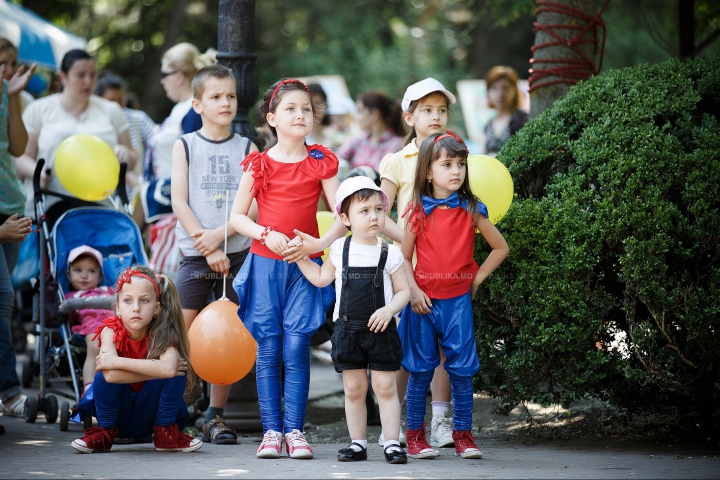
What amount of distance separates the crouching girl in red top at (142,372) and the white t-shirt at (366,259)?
102 centimetres

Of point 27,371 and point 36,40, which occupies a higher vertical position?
point 36,40

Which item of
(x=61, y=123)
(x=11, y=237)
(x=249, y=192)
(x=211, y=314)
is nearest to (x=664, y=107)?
(x=249, y=192)

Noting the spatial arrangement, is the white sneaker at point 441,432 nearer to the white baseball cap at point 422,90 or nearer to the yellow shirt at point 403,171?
the yellow shirt at point 403,171

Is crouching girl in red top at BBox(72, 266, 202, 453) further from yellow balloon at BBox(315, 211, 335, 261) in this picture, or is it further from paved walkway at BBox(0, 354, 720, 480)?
yellow balloon at BBox(315, 211, 335, 261)

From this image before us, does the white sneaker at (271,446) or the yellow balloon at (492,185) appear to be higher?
the yellow balloon at (492,185)

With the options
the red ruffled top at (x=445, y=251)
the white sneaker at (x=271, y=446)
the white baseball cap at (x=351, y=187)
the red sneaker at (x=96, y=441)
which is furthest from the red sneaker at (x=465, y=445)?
the red sneaker at (x=96, y=441)

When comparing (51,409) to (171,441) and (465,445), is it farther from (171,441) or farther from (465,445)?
(465,445)

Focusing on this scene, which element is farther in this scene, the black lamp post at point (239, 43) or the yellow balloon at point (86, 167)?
the yellow balloon at point (86, 167)

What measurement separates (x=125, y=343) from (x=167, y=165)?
265 centimetres

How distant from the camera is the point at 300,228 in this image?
4891mm

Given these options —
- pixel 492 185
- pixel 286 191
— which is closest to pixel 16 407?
pixel 286 191

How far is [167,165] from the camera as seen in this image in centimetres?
730

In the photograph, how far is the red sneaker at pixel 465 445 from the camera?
4.66 m

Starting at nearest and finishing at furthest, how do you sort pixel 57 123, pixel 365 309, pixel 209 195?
pixel 365 309, pixel 209 195, pixel 57 123
